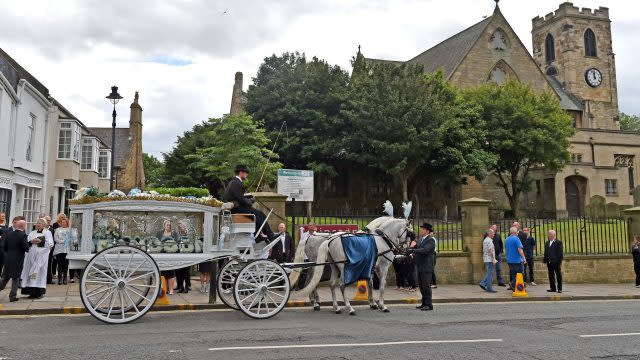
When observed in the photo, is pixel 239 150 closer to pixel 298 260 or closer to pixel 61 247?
pixel 61 247

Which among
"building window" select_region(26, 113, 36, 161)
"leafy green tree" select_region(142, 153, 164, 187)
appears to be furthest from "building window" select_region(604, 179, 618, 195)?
"leafy green tree" select_region(142, 153, 164, 187)

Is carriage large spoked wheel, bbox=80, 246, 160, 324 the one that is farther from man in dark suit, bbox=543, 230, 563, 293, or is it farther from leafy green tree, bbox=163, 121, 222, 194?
leafy green tree, bbox=163, 121, 222, 194

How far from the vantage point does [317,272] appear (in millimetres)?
10281

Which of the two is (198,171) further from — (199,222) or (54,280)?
(199,222)

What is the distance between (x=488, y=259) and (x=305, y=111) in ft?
81.6

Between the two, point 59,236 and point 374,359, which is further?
point 59,236

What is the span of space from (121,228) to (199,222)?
144 centimetres

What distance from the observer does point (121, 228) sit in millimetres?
9430

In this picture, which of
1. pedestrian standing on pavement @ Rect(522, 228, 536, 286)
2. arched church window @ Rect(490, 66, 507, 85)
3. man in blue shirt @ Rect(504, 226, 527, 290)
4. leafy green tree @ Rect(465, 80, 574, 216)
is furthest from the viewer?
arched church window @ Rect(490, 66, 507, 85)

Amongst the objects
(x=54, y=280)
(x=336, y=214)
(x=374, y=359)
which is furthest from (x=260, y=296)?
(x=54, y=280)

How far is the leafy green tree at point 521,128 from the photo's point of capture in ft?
130

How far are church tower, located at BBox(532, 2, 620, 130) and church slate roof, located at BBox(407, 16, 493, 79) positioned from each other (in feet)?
60.0

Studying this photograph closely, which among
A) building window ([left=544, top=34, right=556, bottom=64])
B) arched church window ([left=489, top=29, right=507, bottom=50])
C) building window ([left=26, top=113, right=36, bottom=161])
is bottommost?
building window ([left=26, top=113, right=36, bottom=161])

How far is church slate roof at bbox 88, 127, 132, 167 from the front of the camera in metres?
43.4
